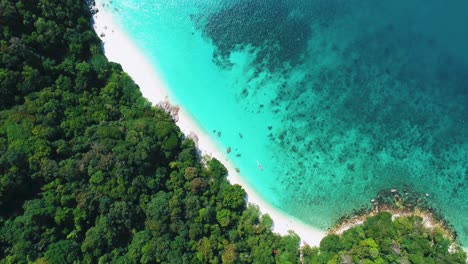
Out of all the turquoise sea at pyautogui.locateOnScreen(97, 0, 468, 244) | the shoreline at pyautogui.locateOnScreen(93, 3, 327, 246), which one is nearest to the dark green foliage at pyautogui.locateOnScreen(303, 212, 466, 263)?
the shoreline at pyautogui.locateOnScreen(93, 3, 327, 246)

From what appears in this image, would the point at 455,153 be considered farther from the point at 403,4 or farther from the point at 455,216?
the point at 403,4

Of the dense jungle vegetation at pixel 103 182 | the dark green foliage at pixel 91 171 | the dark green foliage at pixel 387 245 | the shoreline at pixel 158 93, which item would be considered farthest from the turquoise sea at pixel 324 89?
the dark green foliage at pixel 91 171

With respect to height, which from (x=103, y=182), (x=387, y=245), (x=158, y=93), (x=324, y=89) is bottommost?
(x=103, y=182)

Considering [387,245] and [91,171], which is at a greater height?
[387,245]

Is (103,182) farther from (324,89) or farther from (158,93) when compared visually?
(324,89)

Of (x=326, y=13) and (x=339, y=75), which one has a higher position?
(x=326, y=13)

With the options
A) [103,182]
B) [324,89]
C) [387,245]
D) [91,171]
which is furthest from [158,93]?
[387,245]

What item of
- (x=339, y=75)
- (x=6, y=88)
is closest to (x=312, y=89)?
(x=339, y=75)
